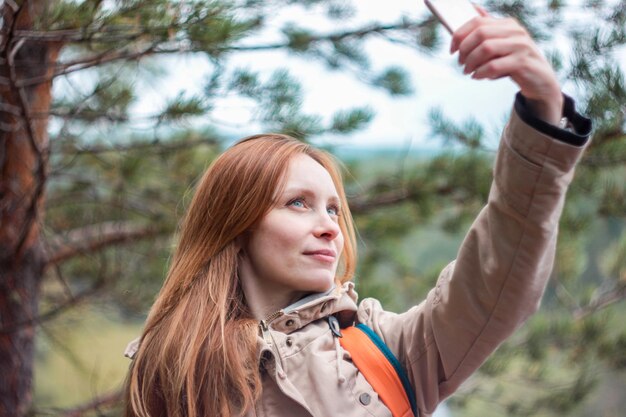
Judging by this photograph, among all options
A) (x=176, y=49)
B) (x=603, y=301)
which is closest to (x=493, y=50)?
(x=176, y=49)

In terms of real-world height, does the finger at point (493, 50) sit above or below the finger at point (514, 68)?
above

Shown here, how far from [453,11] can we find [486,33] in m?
0.06

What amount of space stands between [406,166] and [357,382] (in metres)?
1.67

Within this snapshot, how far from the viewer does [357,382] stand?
3.26 ft

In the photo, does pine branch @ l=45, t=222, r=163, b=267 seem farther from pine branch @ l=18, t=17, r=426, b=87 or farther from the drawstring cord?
the drawstring cord

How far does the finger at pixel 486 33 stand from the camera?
0.77 meters

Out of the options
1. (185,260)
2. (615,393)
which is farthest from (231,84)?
(615,393)

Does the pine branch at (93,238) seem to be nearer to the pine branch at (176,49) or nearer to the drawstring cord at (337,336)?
the pine branch at (176,49)

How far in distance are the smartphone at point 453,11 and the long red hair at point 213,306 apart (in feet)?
1.30

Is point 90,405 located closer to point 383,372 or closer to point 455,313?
point 383,372

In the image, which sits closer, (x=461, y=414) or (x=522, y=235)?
(x=522, y=235)

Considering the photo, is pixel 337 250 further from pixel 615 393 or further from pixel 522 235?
pixel 615 393

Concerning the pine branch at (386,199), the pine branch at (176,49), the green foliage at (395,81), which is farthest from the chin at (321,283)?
the green foliage at (395,81)

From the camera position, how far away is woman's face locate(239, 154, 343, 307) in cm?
108
